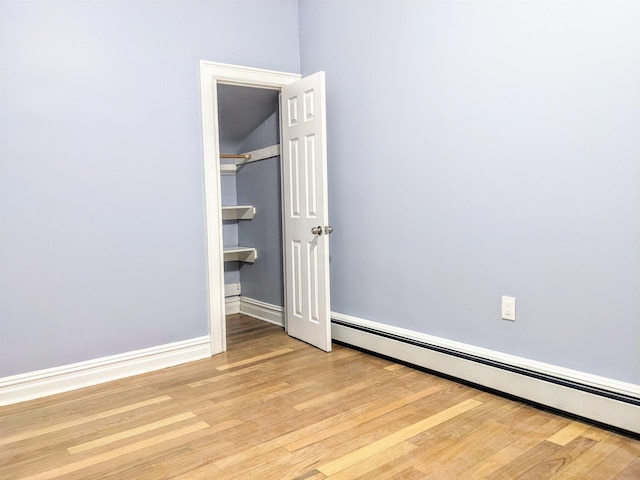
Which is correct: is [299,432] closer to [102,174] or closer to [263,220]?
[102,174]

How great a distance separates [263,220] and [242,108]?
3.30ft

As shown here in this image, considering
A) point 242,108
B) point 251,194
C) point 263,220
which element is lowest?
point 263,220

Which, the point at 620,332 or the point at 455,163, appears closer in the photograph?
the point at 620,332

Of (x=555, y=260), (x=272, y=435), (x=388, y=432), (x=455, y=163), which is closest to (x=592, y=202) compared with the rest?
(x=555, y=260)

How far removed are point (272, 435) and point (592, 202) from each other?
5.97ft

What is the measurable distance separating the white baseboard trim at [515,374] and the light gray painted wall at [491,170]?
5 cm

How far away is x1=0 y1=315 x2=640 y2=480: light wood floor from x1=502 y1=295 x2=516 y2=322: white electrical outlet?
0.44 meters

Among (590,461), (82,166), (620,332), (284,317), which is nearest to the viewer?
(590,461)

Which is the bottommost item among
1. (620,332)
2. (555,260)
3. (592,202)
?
(620,332)

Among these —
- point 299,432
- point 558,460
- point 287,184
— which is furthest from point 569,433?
point 287,184

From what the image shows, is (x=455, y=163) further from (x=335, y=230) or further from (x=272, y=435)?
(x=272, y=435)

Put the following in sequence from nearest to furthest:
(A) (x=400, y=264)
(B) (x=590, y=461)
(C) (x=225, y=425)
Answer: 1. (B) (x=590, y=461)
2. (C) (x=225, y=425)
3. (A) (x=400, y=264)

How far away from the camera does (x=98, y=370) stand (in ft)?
10.6

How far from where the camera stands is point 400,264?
11.3ft
